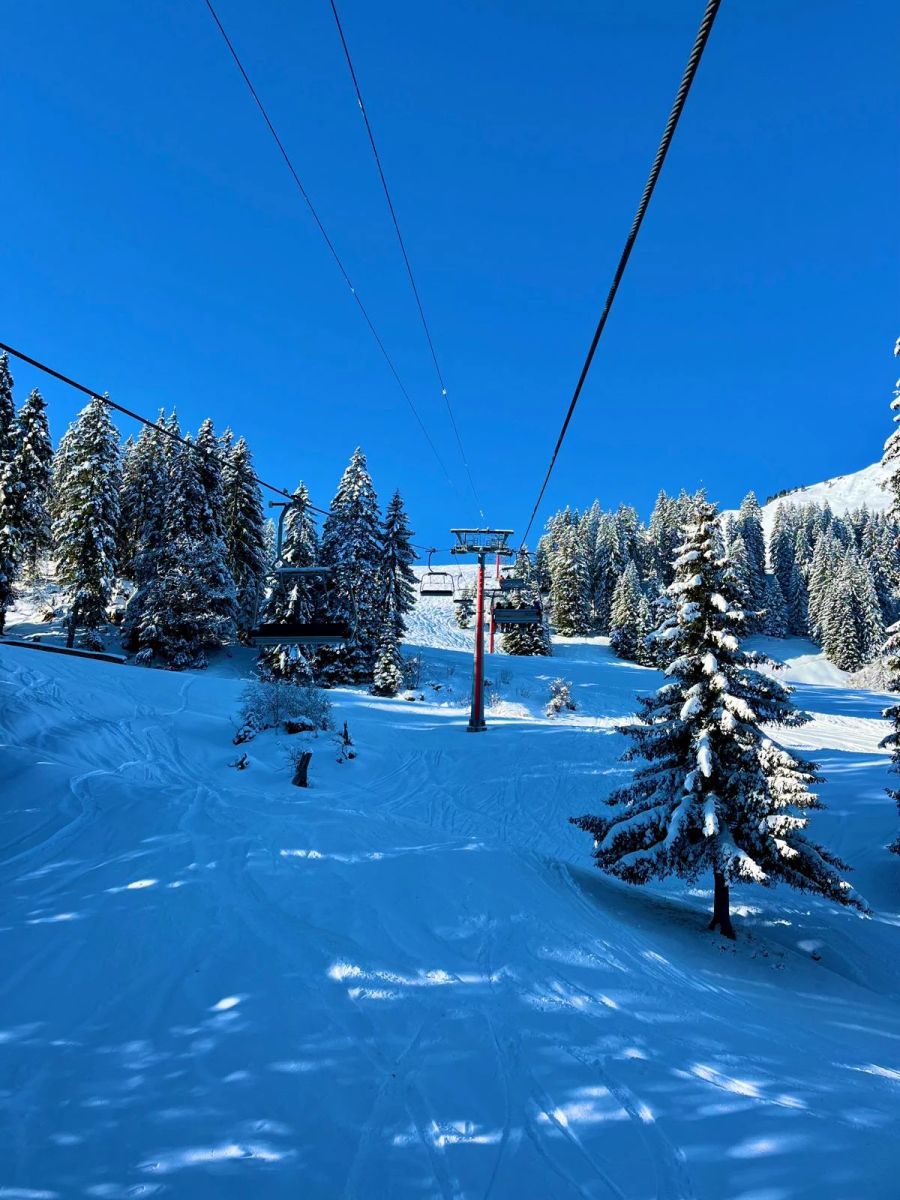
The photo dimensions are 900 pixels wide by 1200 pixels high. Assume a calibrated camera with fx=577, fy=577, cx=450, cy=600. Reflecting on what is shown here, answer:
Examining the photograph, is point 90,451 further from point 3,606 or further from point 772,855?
point 772,855

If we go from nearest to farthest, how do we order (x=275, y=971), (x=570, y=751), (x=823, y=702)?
(x=275, y=971) < (x=570, y=751) < (x=823, y=702)

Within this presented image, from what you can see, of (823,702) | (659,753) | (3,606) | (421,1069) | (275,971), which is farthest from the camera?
(823,702)

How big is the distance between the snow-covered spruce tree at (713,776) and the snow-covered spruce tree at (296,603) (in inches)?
912

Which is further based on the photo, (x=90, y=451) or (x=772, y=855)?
(x=90, y=451)

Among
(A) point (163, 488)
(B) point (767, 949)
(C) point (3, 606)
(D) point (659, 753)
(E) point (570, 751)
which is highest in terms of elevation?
(A) point (163, 488)

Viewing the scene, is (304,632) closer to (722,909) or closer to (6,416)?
(722,909)

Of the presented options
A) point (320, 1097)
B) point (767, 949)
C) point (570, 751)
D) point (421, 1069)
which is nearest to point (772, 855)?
point (767, 949)

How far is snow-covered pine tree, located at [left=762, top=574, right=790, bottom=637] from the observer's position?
74.8 metres

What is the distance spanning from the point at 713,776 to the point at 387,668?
87.1ft

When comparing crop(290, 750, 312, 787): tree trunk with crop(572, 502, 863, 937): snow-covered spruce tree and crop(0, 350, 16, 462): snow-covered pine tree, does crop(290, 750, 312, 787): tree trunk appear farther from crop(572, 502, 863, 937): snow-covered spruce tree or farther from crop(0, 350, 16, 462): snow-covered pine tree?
crop(0, 350, 16, 462): snow-covered pine tree

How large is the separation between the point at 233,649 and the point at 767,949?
36129 millimetres

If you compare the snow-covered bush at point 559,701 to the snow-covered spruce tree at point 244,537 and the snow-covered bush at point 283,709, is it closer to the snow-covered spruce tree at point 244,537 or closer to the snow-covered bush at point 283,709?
the snow-covered bush at point 283,709

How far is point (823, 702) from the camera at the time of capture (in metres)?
44.4

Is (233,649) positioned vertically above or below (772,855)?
above
